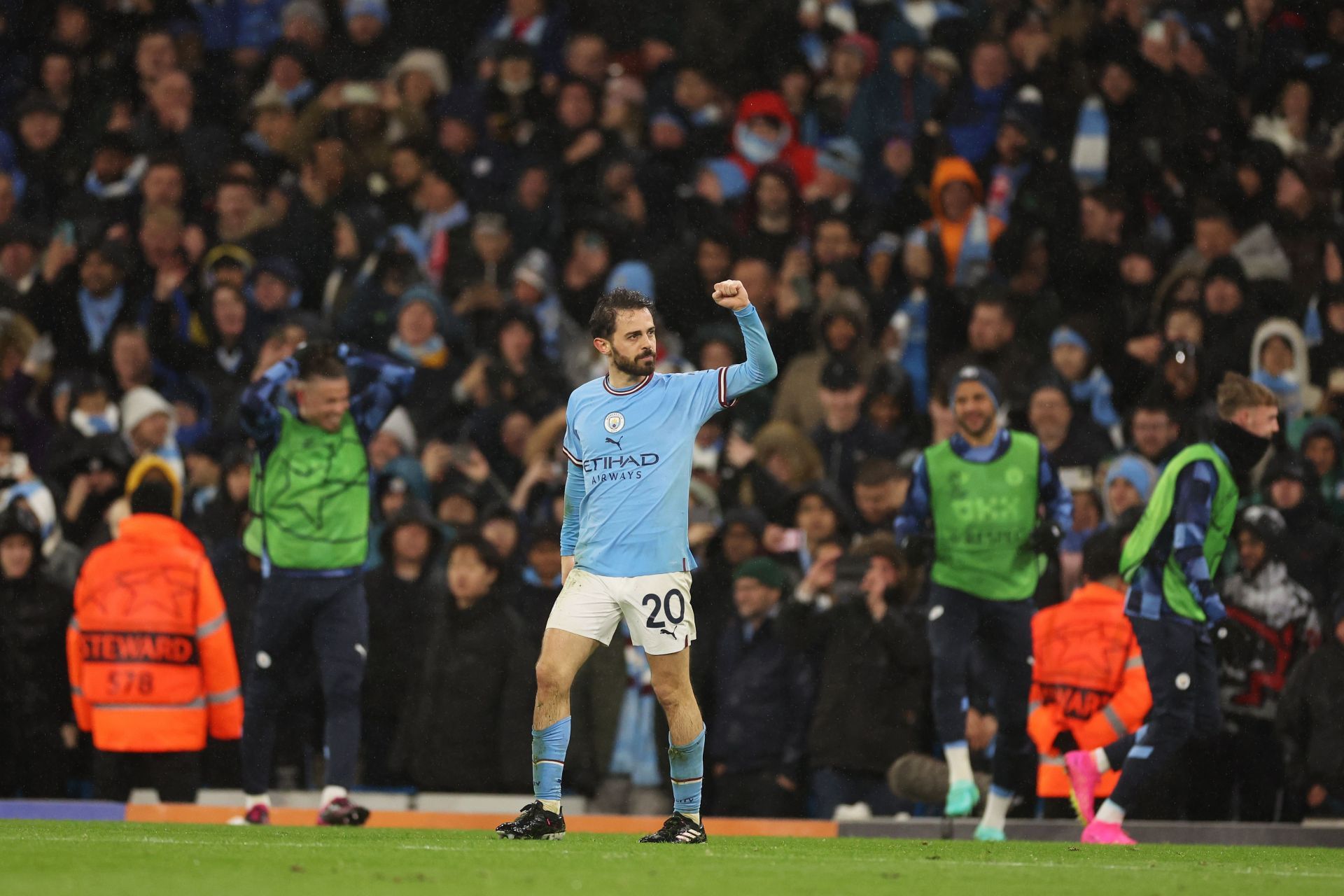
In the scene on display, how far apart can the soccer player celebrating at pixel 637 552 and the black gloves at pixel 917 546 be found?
9.30ft

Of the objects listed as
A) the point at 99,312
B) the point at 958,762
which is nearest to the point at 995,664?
the point at 958,762

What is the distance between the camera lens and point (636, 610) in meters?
9.72

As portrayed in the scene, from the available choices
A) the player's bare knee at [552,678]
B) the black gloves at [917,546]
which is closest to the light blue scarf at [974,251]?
the black gloves at [917,546]

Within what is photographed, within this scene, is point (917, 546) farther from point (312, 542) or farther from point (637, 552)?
point (312, 542)

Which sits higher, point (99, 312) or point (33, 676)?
point (99, 312)

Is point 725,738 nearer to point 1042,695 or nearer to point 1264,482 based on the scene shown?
point 1042,695

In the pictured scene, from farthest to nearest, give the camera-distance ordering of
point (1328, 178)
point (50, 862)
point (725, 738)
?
point (1328, 178) < point (725, 738) < point (50, 862)

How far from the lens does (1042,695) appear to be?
43.2ft

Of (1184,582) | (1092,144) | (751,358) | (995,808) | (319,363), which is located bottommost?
(995,808)

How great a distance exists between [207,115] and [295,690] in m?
8.60

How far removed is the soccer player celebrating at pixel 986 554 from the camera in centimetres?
1230

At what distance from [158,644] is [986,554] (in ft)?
16.5

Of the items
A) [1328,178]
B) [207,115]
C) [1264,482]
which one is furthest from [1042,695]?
[207,115]

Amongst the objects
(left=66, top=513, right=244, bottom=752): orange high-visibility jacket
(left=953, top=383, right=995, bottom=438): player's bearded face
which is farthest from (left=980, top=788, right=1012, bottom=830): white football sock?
(left=66, top=513, right=244, bottom=752): orange high-visibility jacket
